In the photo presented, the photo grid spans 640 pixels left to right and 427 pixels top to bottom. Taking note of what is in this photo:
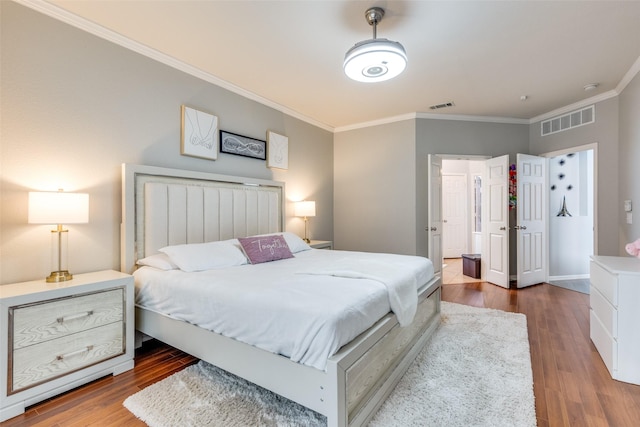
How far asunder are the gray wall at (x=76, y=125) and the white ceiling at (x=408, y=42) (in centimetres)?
22

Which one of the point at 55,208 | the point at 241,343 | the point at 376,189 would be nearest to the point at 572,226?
the point at 376,189

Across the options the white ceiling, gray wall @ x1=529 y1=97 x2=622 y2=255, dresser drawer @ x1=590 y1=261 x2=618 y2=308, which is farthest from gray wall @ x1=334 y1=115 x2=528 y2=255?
dresser drawer @ x1=590 y1=261 x2=618 y2=308

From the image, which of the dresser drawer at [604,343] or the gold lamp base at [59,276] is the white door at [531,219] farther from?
the gold lamp base at [59,276]

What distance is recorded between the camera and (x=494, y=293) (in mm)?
4129

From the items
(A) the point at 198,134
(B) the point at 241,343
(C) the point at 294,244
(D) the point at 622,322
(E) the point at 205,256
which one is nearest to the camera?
(B) the point at 241,343

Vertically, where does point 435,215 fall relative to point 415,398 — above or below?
above

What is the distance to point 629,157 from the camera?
132 inches

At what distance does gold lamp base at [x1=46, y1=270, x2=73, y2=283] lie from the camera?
2012 millimetres

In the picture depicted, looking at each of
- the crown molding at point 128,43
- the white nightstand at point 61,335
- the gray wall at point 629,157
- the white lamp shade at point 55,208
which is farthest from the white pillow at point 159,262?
the gray wall at point 629,157

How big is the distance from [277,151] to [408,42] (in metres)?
2.15

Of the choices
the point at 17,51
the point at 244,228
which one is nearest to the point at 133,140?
the point at 17,51

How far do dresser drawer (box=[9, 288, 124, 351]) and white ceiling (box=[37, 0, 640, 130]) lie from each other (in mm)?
2128

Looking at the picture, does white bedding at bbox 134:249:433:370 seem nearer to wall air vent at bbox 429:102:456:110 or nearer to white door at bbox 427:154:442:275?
white door at bbox 427:154:442:275

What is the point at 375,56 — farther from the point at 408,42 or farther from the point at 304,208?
the point at 304,208
